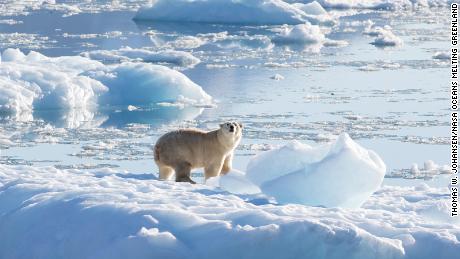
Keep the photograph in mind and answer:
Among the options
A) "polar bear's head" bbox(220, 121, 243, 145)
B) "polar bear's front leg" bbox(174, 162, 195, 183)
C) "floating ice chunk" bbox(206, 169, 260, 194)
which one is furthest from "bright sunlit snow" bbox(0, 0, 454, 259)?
"polar bear's head" bbox(220, 121, 243, 145)

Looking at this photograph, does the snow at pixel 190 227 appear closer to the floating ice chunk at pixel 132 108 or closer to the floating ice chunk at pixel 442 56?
the floating ice chunk at pixel 132 108

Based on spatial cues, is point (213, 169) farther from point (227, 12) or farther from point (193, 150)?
point (227, 12)

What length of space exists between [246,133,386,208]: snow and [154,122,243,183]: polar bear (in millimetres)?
813

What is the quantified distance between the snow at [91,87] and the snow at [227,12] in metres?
9.05

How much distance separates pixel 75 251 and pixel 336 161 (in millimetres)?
1704

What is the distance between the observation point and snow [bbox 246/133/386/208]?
18.7 ft

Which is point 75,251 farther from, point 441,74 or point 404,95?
point 441,74

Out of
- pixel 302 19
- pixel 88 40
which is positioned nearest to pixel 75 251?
pixel 88 40

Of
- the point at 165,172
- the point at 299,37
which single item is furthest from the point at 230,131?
the point at 299,37

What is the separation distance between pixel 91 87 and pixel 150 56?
3734 mm

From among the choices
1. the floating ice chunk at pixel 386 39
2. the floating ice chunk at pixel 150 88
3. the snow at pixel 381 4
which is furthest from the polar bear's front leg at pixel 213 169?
the snow at pixel 381 4

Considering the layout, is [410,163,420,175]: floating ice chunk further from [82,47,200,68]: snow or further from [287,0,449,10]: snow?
[287,0,449,10]: snow

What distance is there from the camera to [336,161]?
5.79 meters

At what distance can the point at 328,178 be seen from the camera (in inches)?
226
